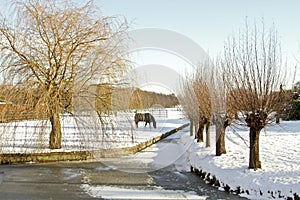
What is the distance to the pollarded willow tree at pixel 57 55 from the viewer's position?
11539 mm

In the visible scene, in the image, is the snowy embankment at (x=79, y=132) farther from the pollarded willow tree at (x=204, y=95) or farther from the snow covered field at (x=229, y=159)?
the pollarded willow tree at (x=204, y=95)

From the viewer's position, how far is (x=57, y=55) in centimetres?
1199

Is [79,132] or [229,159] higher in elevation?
[79,132]

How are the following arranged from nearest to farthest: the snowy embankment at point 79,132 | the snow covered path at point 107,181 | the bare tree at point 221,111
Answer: the snow covered path at point 107,181 < the bare tree at point 221,111 < the snowy embankment at point 79,132

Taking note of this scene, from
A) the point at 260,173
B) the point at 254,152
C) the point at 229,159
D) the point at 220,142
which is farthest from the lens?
the point at 220,142

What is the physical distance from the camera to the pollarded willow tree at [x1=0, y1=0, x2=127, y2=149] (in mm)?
11539

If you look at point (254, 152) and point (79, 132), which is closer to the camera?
point (254, 152)

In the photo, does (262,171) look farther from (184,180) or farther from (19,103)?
(19,103)

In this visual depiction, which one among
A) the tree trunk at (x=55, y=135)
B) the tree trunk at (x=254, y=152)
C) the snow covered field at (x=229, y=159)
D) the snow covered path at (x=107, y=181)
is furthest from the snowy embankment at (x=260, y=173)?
the tree trunk at (x=55, y=135)

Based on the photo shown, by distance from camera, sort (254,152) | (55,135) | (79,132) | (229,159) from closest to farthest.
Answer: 1. (254,152)
2. (229,159)
3. (79,132)
4. (55,135)

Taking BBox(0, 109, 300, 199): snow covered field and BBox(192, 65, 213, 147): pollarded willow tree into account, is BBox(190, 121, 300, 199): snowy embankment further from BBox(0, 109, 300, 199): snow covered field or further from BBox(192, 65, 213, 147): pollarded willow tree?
BBox(192, 65, 213, 147): pollarded willow tree

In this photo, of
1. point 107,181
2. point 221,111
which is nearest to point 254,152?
point 221,111

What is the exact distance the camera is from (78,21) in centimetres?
1227

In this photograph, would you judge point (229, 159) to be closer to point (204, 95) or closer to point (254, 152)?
point (254, 152)
